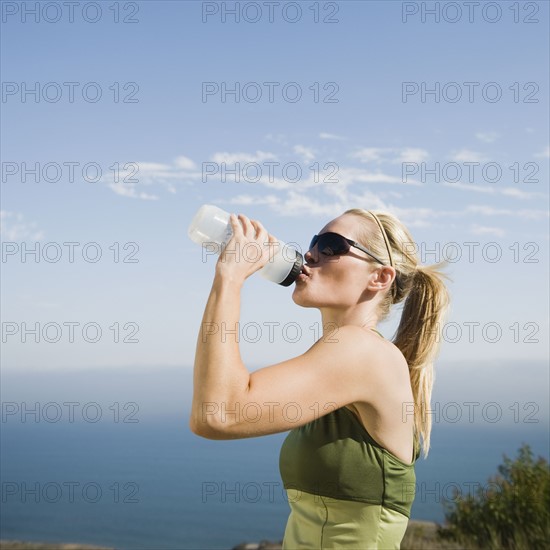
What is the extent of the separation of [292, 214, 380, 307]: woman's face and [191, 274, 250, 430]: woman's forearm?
707 mm

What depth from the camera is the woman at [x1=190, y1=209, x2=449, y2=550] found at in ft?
8.39

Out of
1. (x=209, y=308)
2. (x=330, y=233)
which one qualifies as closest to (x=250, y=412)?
(x=209, y=308)

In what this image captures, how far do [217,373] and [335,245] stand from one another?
105cm

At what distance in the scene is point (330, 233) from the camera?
11.1ft

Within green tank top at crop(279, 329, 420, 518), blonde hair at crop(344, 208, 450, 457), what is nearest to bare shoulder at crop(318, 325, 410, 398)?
green tank top at crop(279, 329, 420, 518)

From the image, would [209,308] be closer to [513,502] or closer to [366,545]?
[366,545]

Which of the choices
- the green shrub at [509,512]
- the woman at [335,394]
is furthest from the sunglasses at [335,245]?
the green shrub at [509,512]

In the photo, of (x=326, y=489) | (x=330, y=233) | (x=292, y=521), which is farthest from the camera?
(x=330, y=233)

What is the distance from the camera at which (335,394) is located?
2.72 metres

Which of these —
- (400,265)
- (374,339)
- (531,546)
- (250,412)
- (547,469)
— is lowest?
(531,546)

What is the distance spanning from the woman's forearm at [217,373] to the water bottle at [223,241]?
0.67 meters

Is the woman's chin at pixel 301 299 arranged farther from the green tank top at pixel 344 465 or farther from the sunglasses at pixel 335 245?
the green tank top at pixel 344 465

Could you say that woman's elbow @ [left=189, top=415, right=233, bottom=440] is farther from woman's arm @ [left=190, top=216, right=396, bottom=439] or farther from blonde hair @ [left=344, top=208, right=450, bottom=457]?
blonde hair @ [left=344, top=208, right=450, bottom=457]

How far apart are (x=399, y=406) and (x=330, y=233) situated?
86cm
